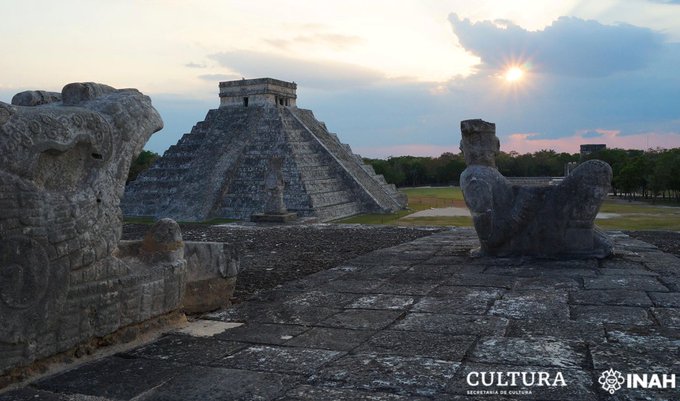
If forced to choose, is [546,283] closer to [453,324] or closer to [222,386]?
[453,324]

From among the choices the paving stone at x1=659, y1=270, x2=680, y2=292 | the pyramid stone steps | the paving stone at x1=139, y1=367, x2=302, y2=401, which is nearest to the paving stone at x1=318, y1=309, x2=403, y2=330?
the paving stone at x1=139, y1=367, x2=302, y2=401

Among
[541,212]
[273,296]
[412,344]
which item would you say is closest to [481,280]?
[541,212]

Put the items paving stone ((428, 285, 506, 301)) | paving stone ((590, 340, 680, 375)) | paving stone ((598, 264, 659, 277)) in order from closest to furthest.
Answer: paving stone ((590, 340, 680, 375))
paving stone ((428, 285, 506, 301))
paving stone ((598, 264, 659, 277))

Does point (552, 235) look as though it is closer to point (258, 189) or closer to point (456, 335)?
point (456, 335)

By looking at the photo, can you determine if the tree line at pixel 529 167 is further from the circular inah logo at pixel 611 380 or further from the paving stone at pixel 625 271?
the circular inah logo at pixel 611 380

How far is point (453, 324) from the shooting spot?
5215mm

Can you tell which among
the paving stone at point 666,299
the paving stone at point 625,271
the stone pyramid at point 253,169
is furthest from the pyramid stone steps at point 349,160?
the paving stone at point 666,299

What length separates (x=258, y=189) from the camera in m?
24.1

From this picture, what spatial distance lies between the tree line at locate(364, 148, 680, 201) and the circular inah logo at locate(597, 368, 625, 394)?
37419 mm

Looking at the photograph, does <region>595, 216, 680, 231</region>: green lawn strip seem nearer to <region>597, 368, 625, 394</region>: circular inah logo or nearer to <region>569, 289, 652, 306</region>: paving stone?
<region>569, 289, 652, 306</region>: paving stone

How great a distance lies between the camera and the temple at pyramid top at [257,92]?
97.1ft

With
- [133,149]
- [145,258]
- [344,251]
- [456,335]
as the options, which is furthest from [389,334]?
[344,251]

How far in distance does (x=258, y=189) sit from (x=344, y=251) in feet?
46.1

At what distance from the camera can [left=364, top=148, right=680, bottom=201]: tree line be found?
38.5m
